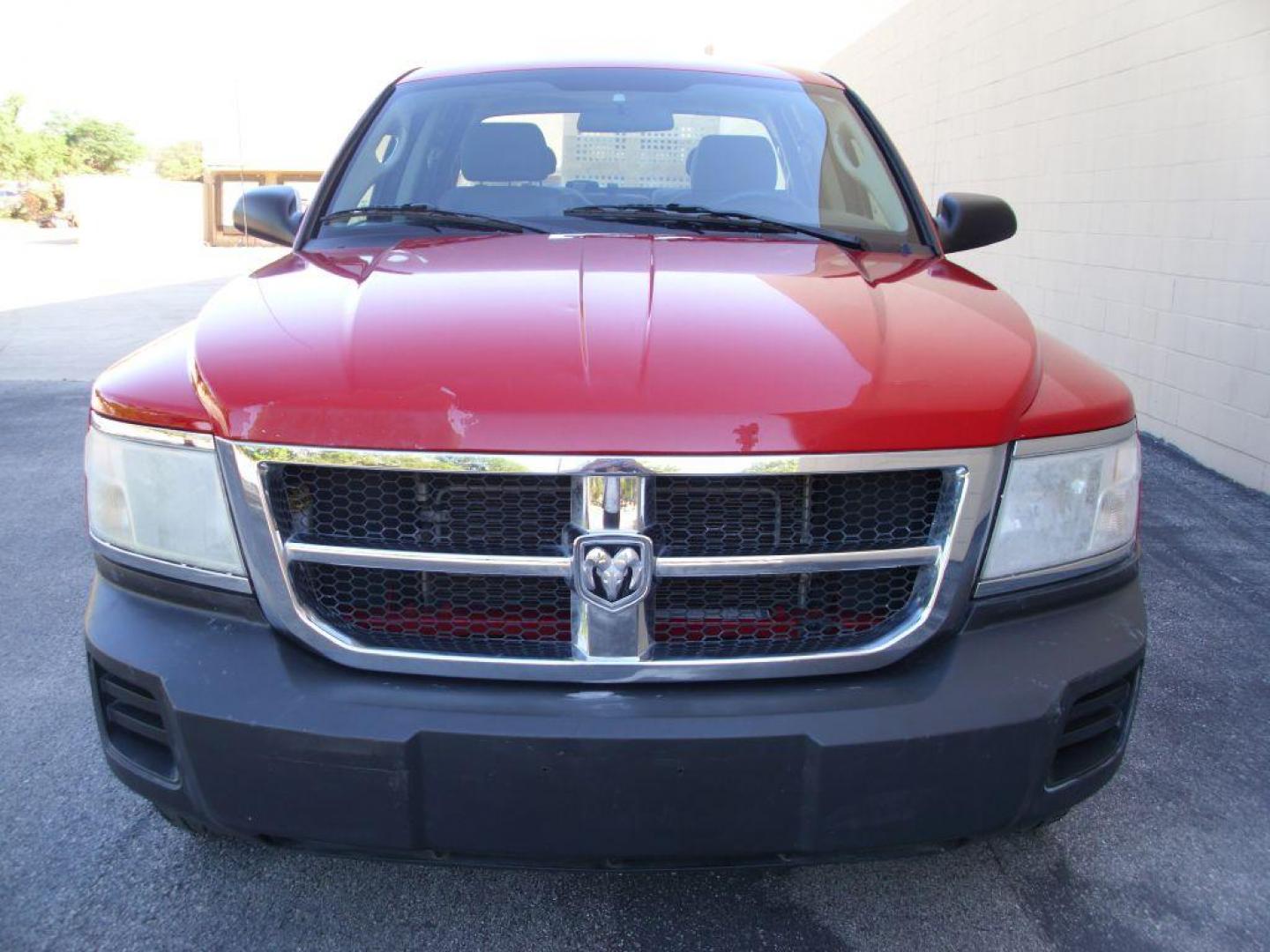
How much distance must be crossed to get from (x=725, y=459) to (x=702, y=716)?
0.39 m

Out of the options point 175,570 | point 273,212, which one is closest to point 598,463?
point 175,570

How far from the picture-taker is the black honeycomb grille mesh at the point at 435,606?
1765mm

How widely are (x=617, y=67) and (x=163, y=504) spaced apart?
82.6 inches

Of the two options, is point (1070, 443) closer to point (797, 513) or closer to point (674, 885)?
point (797, 513)

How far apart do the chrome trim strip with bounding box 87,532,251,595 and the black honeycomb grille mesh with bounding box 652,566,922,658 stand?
68cm

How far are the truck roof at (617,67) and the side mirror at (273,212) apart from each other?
20.4 inches

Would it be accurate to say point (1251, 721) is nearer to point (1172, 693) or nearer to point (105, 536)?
point (1172, 693)

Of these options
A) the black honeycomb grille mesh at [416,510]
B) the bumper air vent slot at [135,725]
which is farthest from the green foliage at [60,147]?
the black honeycomb grille mesh at [416,510]

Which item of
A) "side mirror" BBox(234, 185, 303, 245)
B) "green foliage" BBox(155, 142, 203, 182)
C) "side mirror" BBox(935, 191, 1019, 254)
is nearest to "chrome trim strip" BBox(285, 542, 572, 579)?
"side mirror" BBox(234, 185, 303, 245)

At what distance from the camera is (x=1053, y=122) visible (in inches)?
296

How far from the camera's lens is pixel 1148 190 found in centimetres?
618

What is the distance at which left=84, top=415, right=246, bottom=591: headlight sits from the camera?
177cm

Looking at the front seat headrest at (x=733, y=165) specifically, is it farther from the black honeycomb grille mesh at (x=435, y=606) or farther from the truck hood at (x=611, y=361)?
the black honeycomb grille mesh at (x=435, y=606)

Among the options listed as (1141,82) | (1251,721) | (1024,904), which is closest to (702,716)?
(1024,904)
